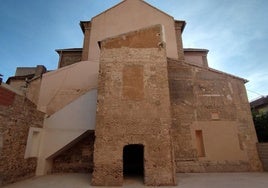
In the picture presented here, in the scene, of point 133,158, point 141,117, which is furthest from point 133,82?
point 133,158

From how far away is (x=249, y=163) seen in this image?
8656 millimetres

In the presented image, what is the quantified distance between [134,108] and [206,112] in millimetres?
5031

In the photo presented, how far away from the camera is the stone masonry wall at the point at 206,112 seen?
28.2 ft

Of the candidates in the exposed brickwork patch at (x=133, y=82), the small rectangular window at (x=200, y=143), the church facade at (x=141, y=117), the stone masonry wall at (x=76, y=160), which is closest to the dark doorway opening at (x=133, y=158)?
the church facade at (x=141, y=117)

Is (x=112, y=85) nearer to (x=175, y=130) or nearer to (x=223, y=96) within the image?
(x=175, y=130)

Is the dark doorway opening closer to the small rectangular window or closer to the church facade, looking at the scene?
the church facade

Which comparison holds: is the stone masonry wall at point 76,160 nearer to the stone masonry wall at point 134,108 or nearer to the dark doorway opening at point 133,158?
the dark doorway opening at point 133,158

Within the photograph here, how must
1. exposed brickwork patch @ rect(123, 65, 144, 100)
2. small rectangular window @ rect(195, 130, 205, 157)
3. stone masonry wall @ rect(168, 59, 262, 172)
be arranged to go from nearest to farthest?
exposed brickwork patch @ rect(123, 65, 144, 100), stone masonry wall @ rect(168, 59, 262, 172), small rectangular window @ rect(195, 130, 205, 157)

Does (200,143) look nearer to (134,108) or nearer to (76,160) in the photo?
(134,108)

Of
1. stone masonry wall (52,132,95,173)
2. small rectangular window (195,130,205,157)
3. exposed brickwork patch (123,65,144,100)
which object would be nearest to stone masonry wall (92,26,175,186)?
exposed brickwork patch (123,65,144,100)

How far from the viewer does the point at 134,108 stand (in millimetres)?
6652

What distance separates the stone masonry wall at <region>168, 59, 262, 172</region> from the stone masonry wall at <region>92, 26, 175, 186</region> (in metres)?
2.97

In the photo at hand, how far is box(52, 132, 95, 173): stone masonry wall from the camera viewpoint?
8.87 metres

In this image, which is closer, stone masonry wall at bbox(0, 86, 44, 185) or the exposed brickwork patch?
stone masonry wall at bbox(0, 86, 44, 185)
